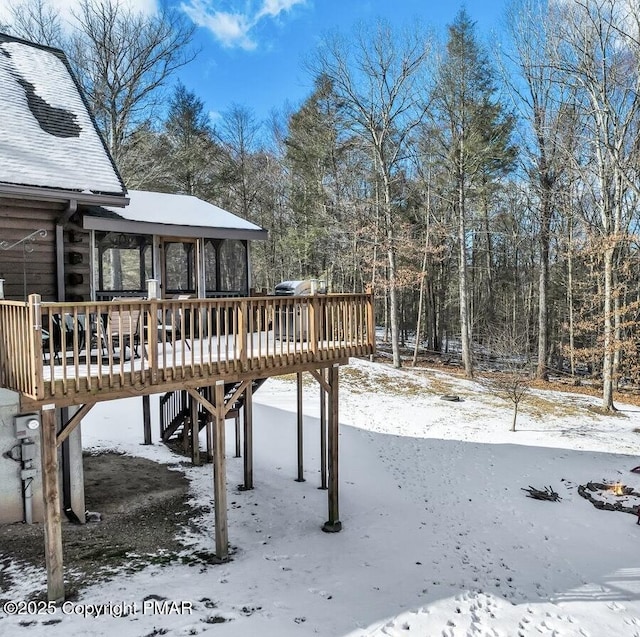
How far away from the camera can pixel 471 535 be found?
8.08m

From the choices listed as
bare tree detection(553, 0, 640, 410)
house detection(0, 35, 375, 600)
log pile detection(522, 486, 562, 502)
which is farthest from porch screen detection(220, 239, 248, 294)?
bare tree detection(553, 0, 640, 410)

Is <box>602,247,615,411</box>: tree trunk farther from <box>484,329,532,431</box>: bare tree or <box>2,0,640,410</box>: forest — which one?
<box>484,329,532,431</box>: bare tree

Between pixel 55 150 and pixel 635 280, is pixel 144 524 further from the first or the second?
pixel 635 280

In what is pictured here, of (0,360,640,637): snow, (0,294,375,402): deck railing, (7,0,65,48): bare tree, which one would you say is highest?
(7,0,65,48): bare tree

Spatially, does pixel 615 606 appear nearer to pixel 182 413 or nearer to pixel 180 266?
pixel 182 413

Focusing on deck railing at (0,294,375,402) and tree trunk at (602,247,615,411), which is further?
tree trunk at (602,247,615,411)

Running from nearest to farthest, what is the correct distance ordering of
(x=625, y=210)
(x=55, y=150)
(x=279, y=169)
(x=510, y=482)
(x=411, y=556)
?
(x=411, y=556)
(x=55, y=150)
(x=510, y=482)
(x=625, y=210)
(x=279, y=169)

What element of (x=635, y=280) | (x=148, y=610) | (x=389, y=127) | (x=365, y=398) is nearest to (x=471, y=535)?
(x=148, y=610)

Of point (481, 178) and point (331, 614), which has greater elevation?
point (481, 178)

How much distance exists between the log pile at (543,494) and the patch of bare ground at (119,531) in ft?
21.0

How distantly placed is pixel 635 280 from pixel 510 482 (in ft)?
54.1

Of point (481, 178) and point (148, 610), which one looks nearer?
point (148, 610)

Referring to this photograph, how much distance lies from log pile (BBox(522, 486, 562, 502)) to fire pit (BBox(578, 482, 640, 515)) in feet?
1.89

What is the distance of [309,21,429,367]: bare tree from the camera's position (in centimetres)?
2089
